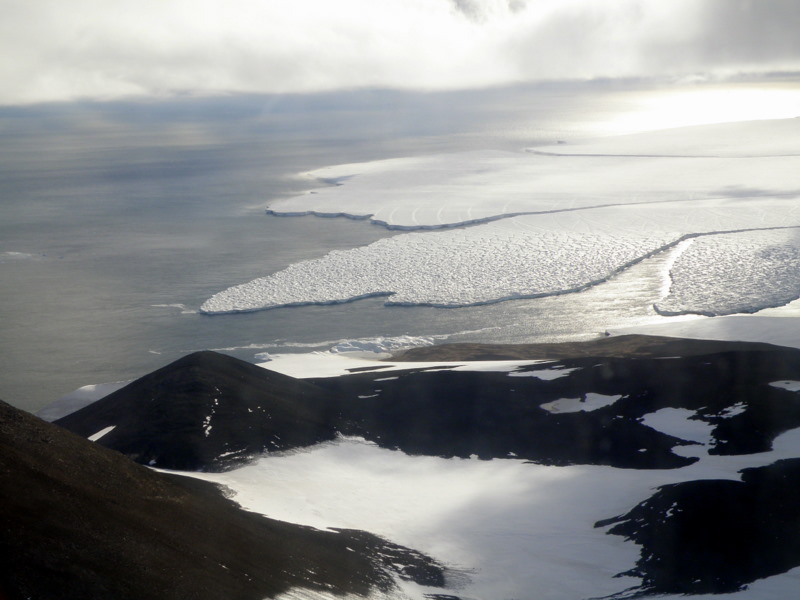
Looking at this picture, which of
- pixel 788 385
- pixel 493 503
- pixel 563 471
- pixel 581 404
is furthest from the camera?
pixel 581 404

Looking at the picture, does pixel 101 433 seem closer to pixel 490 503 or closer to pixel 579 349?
pixel 490 503

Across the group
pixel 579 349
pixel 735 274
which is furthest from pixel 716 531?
pixel 735 274

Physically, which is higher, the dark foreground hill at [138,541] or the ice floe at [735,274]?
the ice floe at [735,274]

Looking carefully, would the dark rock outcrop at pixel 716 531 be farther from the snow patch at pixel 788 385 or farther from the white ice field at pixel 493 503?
the snow patch at pixel 788 385

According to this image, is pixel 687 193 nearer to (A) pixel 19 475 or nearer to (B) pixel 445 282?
(B) pixel 445 282

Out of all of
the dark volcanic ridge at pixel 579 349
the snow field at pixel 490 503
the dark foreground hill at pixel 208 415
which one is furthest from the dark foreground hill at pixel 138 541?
the dark volcanic ridge at pixel 579 349

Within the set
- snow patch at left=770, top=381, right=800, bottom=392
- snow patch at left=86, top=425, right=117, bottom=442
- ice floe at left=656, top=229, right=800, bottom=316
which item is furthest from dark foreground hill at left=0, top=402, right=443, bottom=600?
ice floe at left=656, top=229, right=800, bottom=316

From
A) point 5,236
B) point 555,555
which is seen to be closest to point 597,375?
point 555,555

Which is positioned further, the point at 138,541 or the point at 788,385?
the point at 788,385
